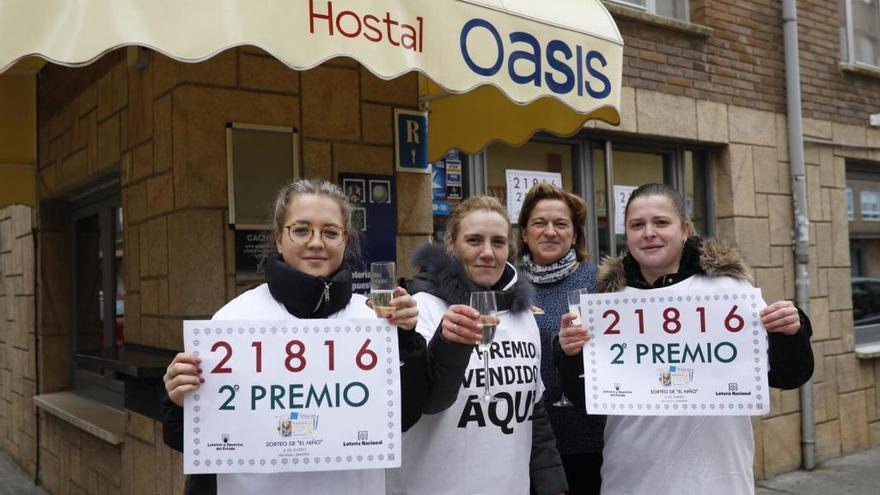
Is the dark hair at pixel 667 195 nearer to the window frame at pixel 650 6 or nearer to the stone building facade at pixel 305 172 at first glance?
the stone building facade at pixel 305 172

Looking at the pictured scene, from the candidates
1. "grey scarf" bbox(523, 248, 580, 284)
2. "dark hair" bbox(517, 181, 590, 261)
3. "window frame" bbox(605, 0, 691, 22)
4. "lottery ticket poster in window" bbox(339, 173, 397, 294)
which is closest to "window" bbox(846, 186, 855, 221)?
"window frame" bbox(605, 0, 691, 22)

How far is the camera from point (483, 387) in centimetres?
245

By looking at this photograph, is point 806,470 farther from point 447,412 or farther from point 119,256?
point 119,256

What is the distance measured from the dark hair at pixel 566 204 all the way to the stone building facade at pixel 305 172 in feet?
4.42

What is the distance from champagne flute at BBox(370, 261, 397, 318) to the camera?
214 centimetres

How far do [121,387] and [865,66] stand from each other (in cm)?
775

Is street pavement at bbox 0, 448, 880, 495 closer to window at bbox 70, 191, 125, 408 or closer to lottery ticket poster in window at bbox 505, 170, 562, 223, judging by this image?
window at bbox 70, 191, 125, 408

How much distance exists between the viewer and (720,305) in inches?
99.4

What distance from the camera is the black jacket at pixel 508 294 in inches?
99.5

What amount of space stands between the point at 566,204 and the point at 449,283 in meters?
0.92

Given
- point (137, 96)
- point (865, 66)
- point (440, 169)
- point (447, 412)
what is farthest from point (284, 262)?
point (865, 66)

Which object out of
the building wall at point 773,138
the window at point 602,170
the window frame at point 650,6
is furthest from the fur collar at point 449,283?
the window frame at point 650,6

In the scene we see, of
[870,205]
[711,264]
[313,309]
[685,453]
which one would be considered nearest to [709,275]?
[711,264]

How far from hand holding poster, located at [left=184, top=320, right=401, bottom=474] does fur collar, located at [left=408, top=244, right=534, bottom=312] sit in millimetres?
336
